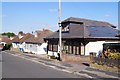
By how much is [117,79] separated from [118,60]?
5.13 meters

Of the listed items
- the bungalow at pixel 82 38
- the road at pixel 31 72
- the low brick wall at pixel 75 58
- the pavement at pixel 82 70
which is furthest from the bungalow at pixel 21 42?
the road at pixel 31 72

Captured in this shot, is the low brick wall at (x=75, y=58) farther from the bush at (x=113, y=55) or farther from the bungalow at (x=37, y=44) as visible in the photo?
the bungalow at (x=37, y=44)

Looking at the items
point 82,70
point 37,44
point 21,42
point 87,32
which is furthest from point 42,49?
point 82,70

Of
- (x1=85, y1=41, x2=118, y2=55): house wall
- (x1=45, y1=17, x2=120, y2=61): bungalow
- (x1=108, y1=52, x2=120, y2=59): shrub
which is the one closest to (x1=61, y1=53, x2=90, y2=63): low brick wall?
(x1=45, y1=17, x2=120, y2=61): bungalow

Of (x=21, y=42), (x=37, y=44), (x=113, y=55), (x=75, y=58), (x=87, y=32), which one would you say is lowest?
(x=75, y=58)

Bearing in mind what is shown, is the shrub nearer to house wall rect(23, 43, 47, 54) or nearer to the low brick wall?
the low brick wall

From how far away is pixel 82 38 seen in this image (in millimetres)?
35594

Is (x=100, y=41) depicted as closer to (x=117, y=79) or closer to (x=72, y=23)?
(x=72, y=23)

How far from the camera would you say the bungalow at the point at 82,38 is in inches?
1407

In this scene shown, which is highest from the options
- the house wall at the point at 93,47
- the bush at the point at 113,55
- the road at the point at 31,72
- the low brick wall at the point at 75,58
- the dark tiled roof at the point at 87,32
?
the dark tiled roof at the point at 87,32

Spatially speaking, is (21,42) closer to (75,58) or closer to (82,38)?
(82,38)

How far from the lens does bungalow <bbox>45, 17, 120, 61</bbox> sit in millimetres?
35750

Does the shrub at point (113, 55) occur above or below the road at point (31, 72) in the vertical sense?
above

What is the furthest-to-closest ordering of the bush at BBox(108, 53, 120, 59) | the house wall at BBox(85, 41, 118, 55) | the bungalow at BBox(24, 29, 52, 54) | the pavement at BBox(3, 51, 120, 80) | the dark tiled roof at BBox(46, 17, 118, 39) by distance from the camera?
the bungalow at BBox(24, 29, 52, 54), the dark tiled roof at BBox(46, 17, 118, 39), the house wall at BBox(85, 41, 118, 55), the bush at BBox(108, 53, 120, 59), the pavement at BBox(3, 51, 120, 80)
